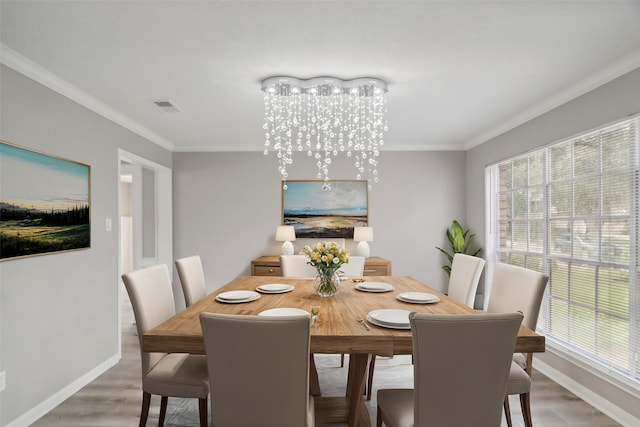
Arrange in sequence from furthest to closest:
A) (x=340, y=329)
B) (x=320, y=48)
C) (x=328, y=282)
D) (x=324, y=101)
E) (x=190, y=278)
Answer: (x=324, y=101), (x=190, y=278), (x=328, y=282), (x=320, y=48), (x=340, y=329)

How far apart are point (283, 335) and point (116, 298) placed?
285 centimetres

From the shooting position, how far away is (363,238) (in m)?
4.88

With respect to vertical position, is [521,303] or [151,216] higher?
[151,216]

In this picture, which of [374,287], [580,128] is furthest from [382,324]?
[580,128]

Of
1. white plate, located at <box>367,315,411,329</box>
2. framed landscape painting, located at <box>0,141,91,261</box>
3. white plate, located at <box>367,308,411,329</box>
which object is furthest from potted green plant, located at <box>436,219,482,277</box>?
framed landscape painting, located at <box>0,141,91,261</box>

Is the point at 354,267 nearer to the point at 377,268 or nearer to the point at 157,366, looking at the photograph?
the point at 377,268

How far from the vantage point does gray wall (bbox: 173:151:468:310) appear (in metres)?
5.22

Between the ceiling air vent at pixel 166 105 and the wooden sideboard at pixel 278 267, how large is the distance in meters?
2.06

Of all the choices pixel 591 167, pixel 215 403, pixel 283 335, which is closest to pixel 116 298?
pixel 215 403

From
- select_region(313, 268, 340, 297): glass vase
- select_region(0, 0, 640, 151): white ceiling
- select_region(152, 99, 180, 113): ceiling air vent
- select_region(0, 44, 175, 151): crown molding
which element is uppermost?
select_region(0, 0, 640, 151): white ceiling

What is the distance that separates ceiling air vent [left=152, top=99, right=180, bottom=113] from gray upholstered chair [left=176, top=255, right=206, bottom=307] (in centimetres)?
135

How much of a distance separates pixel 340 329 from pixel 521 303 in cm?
122

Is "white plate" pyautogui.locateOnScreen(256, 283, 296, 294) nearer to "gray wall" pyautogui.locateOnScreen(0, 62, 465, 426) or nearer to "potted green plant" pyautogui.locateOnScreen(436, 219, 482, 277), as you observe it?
"gray wall" pyautogui.locateOnScreen(0, 62, 465, 426)

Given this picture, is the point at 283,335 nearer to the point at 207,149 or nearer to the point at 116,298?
the point at 116,298
